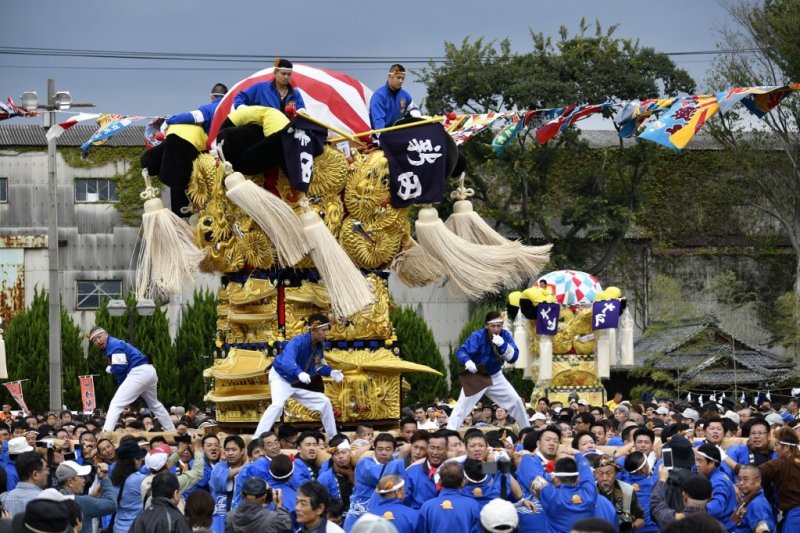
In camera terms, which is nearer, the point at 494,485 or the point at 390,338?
the point at 494,485

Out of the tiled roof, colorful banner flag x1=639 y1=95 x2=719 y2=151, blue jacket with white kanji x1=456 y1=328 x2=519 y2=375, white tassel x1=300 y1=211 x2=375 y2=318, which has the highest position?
the tiled roof

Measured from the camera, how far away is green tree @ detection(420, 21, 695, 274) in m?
40.8

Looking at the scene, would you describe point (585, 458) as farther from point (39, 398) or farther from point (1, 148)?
point (1, 148)

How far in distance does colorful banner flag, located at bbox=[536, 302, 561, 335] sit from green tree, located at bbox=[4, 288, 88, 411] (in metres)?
13.3

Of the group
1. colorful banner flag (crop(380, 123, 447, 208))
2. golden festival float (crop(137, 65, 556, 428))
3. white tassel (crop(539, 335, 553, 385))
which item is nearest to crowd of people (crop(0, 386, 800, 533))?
golden festival float (crop(137, 65, 556, 428))

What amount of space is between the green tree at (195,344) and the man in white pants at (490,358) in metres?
21.0

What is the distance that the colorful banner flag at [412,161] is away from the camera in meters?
17.9

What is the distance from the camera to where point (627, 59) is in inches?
1630

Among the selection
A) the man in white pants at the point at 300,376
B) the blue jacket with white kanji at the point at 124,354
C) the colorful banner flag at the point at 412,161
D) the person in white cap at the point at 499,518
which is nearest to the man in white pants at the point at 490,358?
the man in white pants at the point at 300,376

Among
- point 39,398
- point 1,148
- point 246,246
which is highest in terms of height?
point 1,148

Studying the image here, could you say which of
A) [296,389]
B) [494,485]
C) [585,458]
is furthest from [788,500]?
[296,389]

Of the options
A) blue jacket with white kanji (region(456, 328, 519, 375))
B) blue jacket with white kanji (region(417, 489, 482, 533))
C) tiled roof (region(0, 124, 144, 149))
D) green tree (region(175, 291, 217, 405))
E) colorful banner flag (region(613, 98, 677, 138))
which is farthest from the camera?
tiled roof (region(0, 124, 144, 149))

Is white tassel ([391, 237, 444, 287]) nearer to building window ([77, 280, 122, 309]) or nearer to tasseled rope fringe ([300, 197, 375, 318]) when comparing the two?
tasseled rope fringe ([300, 197, 375, 318])

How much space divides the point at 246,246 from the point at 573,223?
82.1 feet
